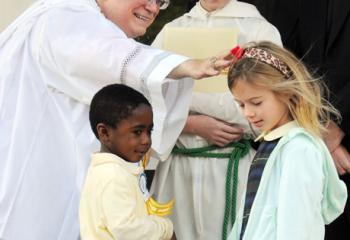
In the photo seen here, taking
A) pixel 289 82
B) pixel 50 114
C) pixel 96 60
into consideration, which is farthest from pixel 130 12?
Answer: pixel 289 82

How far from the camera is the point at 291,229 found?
1821 millimetres

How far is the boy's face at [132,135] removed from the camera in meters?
2.00

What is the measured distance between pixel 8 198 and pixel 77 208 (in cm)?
22

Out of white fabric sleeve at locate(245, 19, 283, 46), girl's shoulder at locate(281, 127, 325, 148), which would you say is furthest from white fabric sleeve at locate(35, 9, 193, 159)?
white fabric sleeve at locate(245, 19, 283, 46)

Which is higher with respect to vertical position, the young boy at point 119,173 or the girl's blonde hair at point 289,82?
the girl's blonde hair at point 289,82

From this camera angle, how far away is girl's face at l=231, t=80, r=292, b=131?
1936 mm

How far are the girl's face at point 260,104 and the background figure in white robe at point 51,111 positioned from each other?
0.86ft

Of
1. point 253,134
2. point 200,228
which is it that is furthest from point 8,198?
point 253,134

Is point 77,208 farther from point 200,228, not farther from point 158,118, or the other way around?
point 200,228

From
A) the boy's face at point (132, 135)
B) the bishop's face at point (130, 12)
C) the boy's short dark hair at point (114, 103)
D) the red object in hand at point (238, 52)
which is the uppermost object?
the red object in hand at point (238, 52)

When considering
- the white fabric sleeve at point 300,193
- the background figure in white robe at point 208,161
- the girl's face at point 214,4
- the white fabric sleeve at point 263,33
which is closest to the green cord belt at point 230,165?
the background figure in white robe at point 208,161

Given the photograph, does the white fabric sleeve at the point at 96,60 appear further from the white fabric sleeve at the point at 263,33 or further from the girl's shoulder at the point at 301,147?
the white fabric sleeve at the point at 263,33

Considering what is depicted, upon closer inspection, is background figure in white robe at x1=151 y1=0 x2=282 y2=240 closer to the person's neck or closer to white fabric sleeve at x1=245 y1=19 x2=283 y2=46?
white fabric sleeve at x1=245 y1=19 x2=283 y2=46

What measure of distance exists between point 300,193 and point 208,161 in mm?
893
